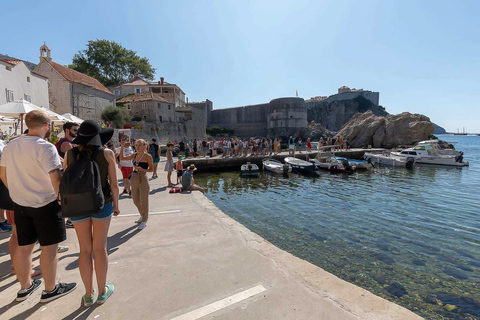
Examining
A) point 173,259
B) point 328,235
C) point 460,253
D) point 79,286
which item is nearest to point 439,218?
point 460,253

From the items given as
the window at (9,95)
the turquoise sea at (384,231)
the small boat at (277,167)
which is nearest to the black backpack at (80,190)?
the turquoise sea at (384,231)

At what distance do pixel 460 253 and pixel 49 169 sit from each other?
8.37 m

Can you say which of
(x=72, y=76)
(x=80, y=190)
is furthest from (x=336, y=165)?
(x=72, y=76)

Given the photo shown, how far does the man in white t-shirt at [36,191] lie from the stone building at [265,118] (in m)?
57.0

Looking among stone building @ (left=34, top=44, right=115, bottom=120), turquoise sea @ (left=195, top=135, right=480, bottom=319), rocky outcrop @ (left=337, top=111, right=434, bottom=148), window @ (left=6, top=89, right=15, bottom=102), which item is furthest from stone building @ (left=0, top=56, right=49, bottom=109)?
rocky outcrop @ (left=337, top=111, right=434, bottom=148)

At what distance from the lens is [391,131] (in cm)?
3675

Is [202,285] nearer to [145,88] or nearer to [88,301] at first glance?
[88,301]

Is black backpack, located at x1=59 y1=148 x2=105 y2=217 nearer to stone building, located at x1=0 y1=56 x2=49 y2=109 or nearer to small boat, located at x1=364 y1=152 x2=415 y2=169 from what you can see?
stone building, located at x1=0 y1=56 x2=49 y2=109

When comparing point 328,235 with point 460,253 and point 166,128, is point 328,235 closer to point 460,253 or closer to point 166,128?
point 460,253

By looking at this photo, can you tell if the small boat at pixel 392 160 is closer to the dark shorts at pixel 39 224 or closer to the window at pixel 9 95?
the dark shorts at pixel 39 224

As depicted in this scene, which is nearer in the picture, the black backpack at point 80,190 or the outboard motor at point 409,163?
the black backpack at point 80,190

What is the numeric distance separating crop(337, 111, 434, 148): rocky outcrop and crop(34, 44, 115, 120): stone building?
1445 inches

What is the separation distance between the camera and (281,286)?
2865 mm

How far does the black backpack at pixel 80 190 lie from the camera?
217 cm
